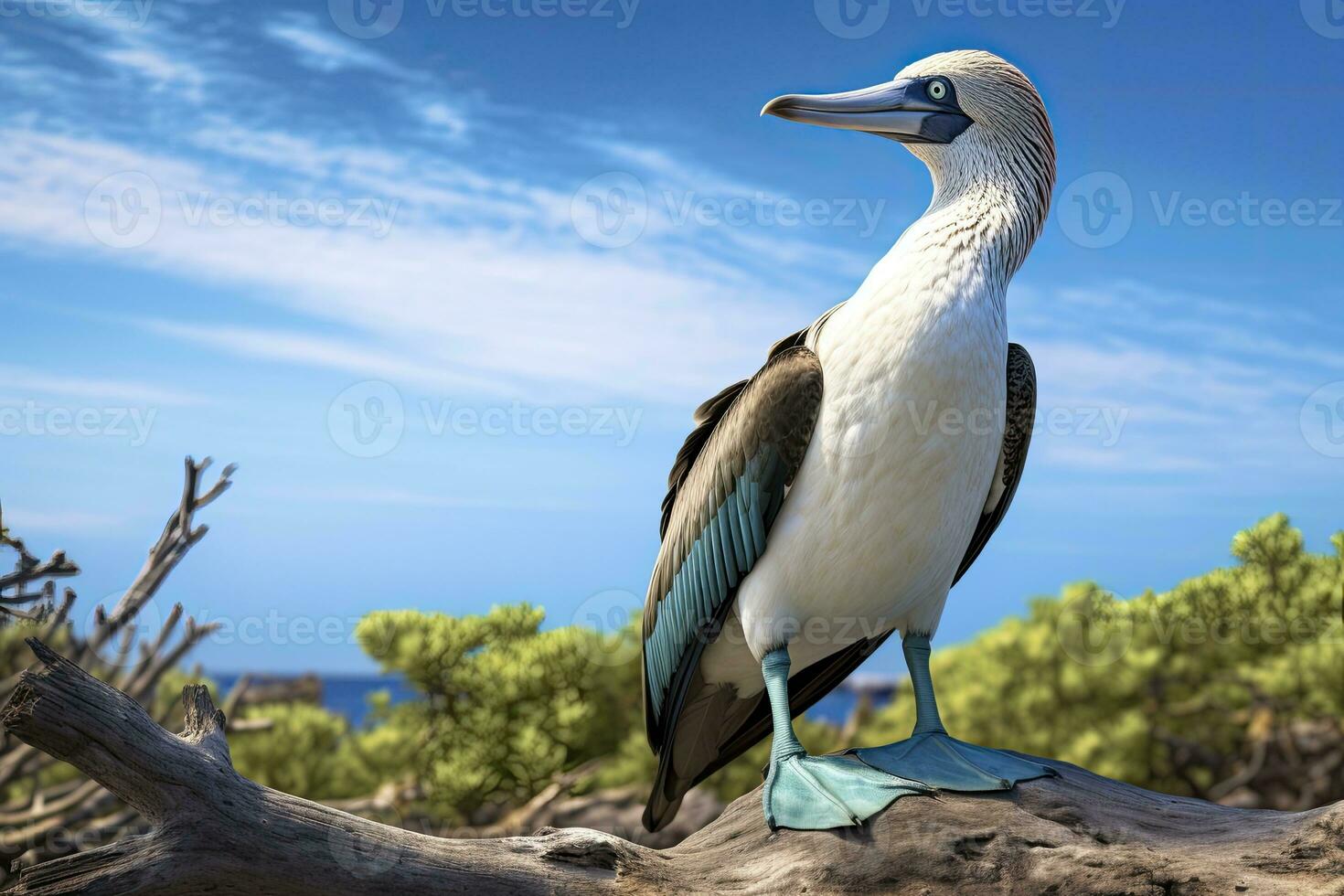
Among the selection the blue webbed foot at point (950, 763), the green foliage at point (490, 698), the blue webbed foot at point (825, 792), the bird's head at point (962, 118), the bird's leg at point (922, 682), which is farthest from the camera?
the green foliage at point (490, 698)

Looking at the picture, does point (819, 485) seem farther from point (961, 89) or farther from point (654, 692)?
point (961, 89)

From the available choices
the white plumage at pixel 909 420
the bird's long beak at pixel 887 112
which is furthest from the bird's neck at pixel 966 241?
the bird's long beak at pixel 887 112

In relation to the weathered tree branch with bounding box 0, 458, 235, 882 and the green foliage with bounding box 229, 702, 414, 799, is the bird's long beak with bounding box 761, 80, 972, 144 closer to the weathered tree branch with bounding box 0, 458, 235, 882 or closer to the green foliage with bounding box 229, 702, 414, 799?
the weathered tree branch with bounding box 0, 458, 235, 882

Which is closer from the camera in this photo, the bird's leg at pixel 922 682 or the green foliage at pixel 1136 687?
the bird's leg at pixel 922 682

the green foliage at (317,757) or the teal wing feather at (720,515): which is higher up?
the teal wing feather at (720,515)

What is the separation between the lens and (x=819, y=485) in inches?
127

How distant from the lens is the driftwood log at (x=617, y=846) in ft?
8.25

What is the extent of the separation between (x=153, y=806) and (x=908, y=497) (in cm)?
220

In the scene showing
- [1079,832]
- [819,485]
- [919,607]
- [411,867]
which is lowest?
[411,867]

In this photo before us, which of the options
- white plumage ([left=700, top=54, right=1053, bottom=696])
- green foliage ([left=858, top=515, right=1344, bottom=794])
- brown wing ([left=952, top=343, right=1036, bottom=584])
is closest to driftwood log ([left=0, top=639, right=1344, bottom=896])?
white plumage ([left=700, top=54, right=1053, bottom=696])

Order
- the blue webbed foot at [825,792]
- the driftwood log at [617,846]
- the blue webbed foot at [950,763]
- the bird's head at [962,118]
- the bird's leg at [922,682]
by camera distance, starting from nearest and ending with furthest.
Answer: the driftwood log at [617,846] < the blue webbed foot at [825,792] < the blue webbed foot at [950,763] < the bird's head at [962,118] < the bird's leg at [922,682]

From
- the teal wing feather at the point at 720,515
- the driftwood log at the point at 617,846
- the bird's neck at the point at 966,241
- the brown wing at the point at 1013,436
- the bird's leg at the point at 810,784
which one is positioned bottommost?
the driftwood log at the point at 617,846

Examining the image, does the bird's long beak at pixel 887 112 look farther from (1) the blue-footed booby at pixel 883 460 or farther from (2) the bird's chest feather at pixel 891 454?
(2) the bird's chest feather at pixel 891 454

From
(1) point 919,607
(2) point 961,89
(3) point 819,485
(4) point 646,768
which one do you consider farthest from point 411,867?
(4) point 646,768
